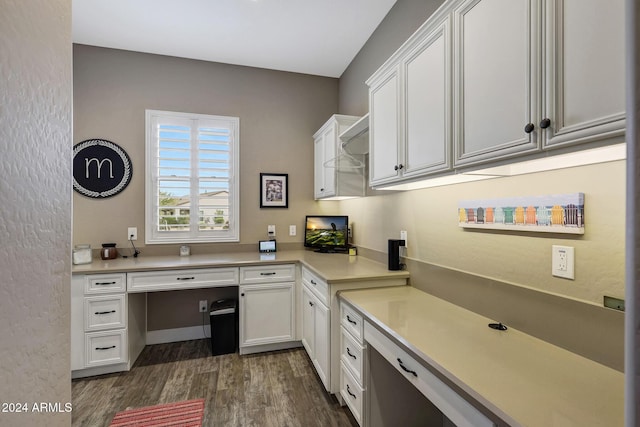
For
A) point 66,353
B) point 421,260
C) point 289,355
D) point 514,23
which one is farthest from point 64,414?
point 289,355

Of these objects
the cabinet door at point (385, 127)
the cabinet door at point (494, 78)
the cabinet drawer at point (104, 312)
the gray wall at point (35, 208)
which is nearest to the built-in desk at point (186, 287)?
the cabinet drawer at point (104, 312)

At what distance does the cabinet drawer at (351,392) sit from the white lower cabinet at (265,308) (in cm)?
96

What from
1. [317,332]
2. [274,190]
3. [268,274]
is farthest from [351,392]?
[274,190]

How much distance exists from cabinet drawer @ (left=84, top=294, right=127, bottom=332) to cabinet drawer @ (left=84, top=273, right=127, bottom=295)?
0.18 feet

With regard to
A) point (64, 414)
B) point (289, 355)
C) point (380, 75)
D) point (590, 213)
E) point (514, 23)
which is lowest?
point (289, 355)

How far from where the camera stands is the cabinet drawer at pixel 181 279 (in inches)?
98.7

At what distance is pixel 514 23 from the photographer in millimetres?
1029

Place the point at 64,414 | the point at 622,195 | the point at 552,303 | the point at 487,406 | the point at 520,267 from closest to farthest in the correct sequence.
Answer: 1. the point at 64,414
2. the point at 487,406
3. the point at 622,195
4. the point at 552,303
5. the point at 520,267

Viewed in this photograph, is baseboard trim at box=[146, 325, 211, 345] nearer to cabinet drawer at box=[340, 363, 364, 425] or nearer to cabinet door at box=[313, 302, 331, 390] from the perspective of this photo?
cabinet door at box=[313, 302, 331, 390]

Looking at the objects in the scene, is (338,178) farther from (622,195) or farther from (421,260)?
(622,195)

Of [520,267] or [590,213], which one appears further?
[520,267]

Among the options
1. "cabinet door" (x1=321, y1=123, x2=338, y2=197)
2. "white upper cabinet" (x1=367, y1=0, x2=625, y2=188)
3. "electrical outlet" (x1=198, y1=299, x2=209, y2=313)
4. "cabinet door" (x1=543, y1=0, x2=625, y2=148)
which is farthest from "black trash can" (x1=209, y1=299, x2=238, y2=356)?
"cabinet door" (x1=543, y1=0, x2=625, y2=148)

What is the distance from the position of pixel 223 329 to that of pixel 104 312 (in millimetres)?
975

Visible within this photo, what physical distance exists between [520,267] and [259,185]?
8.91 ft
